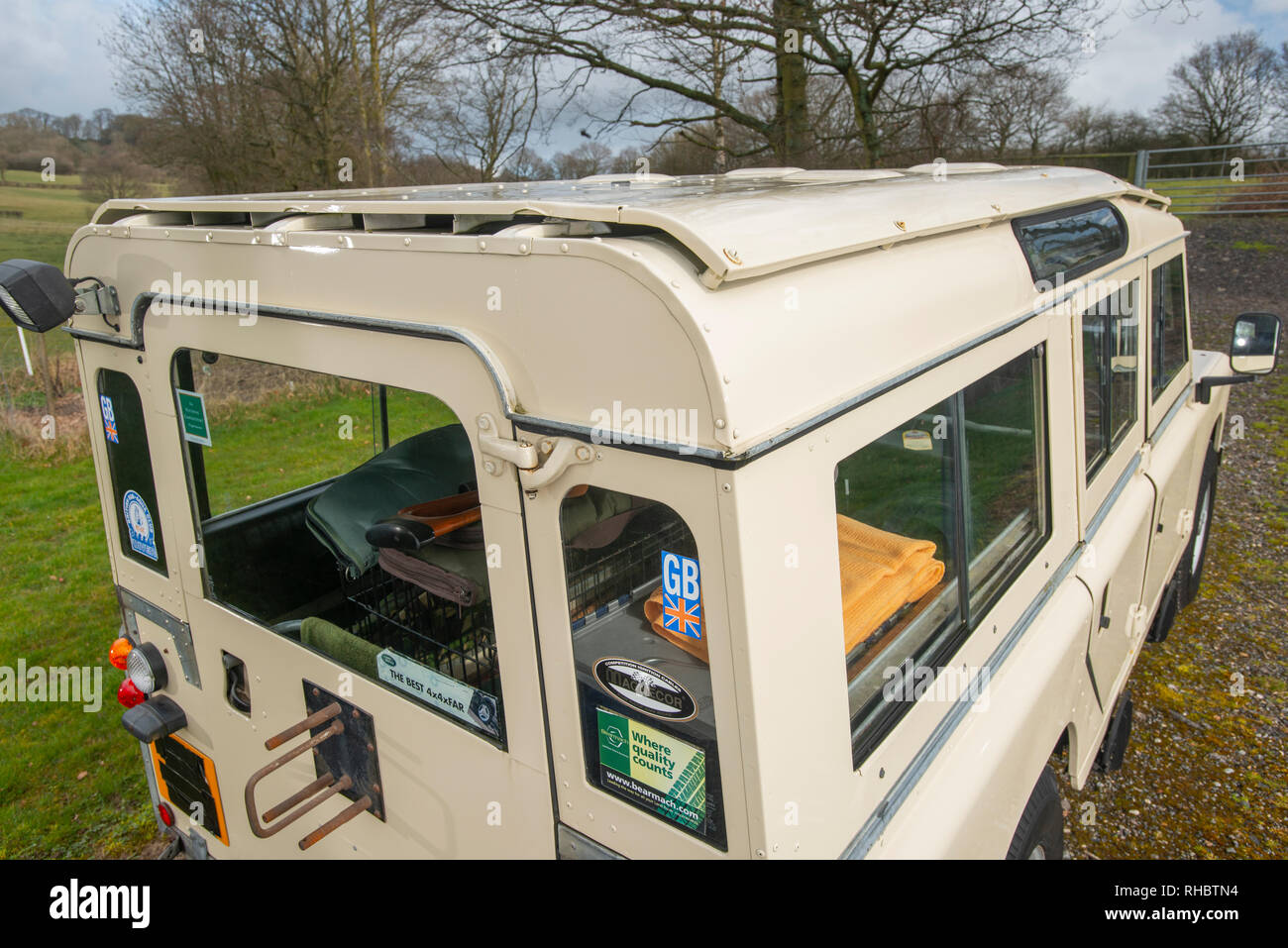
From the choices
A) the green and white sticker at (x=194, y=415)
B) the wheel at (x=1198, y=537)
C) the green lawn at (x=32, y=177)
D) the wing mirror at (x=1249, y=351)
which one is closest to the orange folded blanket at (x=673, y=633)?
the green and white sticker at (x=194, y=415)

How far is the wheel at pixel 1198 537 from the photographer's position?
16.2ft

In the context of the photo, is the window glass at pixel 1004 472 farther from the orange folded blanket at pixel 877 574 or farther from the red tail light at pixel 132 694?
the red tail light at pixel 132 694

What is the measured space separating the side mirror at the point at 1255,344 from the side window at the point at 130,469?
477 centimetres

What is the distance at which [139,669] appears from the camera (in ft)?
9.00

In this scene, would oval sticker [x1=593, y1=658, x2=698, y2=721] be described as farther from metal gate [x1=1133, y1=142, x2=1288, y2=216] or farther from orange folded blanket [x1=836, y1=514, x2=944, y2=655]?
metal gate [x1=1133, y1=142, x2=1288, y2=216]

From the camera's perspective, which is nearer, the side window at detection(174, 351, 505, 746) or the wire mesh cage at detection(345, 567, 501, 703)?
the side window at detection(174, 351, 505, 746)

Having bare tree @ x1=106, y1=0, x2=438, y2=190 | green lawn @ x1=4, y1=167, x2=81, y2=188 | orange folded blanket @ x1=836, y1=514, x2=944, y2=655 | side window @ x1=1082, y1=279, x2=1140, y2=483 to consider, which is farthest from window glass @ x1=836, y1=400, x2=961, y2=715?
green lawn @ x1=4, y1=167, x2=81, y2=188

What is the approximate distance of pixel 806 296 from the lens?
1.50m

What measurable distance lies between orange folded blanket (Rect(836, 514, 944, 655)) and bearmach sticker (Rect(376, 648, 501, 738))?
0.77 m

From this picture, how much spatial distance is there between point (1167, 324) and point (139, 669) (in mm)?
4461

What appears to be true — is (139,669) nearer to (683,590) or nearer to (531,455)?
(531,455)

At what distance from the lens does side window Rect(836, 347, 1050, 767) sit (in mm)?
1812

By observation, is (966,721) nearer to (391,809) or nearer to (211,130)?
(391,809)
